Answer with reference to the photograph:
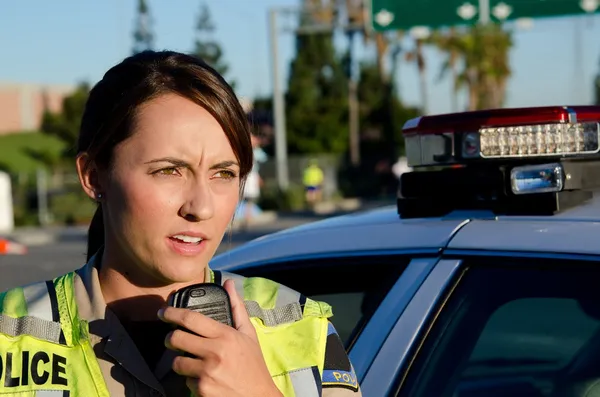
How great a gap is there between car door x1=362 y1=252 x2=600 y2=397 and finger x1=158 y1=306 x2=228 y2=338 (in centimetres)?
88

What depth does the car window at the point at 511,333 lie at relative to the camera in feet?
7.16

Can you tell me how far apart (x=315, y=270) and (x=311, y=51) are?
48.4 meters

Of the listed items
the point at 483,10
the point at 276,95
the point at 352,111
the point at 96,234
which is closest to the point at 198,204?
the point at 96,234

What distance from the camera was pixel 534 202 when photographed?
7.78ft

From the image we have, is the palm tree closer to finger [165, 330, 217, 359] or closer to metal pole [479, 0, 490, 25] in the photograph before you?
metal pole [479, 0, 490, 25]

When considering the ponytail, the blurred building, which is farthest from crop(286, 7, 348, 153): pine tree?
the ponytail

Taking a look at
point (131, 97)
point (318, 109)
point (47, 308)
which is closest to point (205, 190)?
point (131, 97)

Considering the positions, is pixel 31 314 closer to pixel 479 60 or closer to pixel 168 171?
pixel 168 171

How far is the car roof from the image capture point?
2.18 m

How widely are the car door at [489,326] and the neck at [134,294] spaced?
0.73m

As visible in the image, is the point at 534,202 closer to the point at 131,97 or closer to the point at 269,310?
the point at 269,310

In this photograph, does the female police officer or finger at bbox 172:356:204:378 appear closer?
finger at bbox 172:356:204:378

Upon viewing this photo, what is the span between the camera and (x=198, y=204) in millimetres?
1520

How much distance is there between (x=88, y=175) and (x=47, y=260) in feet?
46.9
